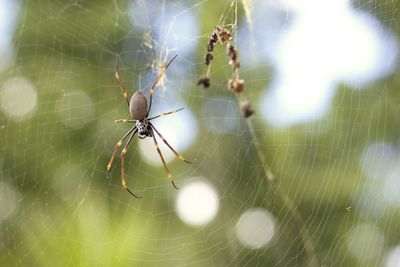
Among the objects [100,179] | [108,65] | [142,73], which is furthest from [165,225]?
[108,65]

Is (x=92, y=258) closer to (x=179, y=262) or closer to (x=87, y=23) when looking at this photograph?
(x=179, y=262)

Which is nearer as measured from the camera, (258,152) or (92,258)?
(92,258)

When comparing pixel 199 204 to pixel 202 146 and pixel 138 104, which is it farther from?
pixel 138 104

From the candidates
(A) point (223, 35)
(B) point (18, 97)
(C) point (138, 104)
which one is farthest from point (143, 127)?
(B) point (18, 97)

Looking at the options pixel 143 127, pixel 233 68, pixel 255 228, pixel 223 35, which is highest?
pixel 223 35

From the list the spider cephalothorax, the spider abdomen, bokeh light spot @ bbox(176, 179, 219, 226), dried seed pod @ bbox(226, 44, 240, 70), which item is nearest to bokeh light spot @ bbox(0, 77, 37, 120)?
bokeh light spot @ bbox(176, 179, 219, 226)

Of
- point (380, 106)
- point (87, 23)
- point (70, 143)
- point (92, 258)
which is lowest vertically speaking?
point (92, 258)

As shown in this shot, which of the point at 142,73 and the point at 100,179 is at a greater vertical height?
the point at 142,73
